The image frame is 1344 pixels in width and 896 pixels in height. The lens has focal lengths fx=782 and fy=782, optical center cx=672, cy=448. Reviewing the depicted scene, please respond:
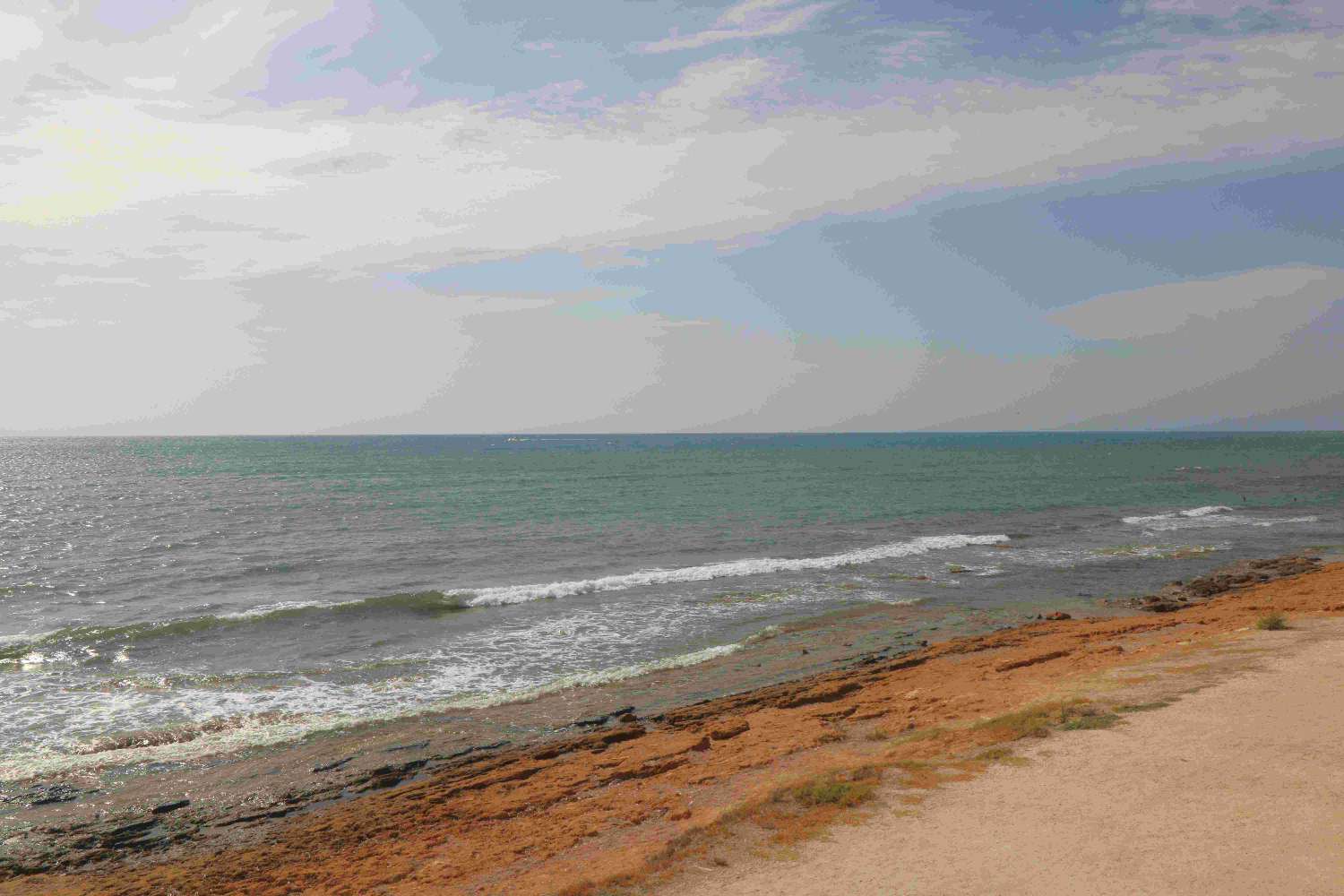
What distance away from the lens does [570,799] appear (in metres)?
10.3

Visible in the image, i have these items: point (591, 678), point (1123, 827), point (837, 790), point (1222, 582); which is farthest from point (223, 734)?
point (1222, 582)

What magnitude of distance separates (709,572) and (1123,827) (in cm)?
2011

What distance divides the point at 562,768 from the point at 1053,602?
16.6 meters

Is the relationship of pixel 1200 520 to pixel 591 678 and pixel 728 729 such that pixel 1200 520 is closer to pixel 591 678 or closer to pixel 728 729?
pixel 591 678

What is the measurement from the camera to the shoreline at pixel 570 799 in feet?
28.2

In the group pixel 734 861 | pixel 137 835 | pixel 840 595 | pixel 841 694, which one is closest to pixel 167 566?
pixel 137 835

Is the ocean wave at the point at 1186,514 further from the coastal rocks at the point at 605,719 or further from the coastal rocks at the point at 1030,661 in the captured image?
the coastal rocks at the point at 605,719

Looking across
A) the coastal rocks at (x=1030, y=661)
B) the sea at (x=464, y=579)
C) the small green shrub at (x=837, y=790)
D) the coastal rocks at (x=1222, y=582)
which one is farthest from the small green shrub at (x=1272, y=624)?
the small green shrub at (x=837, y=790)

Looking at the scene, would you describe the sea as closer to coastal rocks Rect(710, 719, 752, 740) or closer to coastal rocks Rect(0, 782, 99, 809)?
coastal rocks Rect(0, 782, 99, 809)

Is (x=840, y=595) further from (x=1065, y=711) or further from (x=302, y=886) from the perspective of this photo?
(x=302, y=886)

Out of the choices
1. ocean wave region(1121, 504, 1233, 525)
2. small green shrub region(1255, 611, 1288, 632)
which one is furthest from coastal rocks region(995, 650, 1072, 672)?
ocean wave region(1121, 504, 1233, 525)

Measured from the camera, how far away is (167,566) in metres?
29.2

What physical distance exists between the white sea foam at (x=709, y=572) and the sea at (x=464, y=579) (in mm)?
147

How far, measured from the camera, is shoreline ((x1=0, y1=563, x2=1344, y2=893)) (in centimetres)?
860
